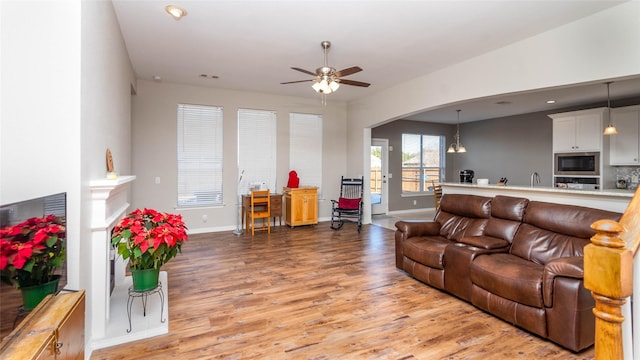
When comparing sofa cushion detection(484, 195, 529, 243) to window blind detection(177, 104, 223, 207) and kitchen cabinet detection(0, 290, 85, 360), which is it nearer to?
kitchen cabinet detection(0, 290, 85, 360)

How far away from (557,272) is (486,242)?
0.77m

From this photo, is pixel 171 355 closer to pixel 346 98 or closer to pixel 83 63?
pixel 83 63

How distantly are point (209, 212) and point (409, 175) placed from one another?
18.3ft

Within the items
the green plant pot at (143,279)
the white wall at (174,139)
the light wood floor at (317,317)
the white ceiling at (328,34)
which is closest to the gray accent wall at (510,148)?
the white ceiling at (328,34)

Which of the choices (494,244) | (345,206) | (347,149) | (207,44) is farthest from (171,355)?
(347,149)

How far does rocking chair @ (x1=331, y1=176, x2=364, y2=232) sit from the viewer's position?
623 cm

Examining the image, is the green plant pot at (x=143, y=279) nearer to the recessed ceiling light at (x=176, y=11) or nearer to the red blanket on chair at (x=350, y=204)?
the recessed ceiling light at (x=176, y=11)

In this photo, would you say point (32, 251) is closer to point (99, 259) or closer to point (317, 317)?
point (99, 259)

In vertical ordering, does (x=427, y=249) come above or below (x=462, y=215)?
below

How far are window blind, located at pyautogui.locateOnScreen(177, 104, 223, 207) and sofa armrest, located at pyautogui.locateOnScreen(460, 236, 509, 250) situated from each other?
184 inches

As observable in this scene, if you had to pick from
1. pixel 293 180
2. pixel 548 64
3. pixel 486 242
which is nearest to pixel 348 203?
pixel 293 180

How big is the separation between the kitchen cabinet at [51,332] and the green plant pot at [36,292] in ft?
0.08

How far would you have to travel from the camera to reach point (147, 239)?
2230 millimetres

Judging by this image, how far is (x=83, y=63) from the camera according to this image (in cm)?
193
